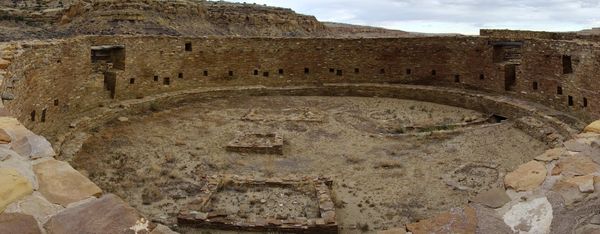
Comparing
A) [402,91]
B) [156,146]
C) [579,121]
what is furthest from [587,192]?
[402,91]

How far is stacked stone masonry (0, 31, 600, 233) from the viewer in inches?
121

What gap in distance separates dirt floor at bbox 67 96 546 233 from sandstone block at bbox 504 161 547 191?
3.93 metres

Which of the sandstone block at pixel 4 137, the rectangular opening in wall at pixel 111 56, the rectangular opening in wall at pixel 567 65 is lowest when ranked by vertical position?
the sandstone block at pixel 4 137

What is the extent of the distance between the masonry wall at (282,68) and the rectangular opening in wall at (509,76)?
0.12m

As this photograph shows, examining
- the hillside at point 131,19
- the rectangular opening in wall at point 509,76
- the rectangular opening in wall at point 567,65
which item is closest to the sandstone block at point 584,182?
the rectangular opening in wall at point 567,65

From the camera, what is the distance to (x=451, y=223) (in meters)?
3.30

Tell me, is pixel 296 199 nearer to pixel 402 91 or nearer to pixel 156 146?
pixel 156 146

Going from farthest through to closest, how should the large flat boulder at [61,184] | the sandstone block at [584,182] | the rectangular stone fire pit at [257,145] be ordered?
the rectangular stone fire pit at [257,145], the sandstone block at [584,182], the large flat boulder at [61,184]

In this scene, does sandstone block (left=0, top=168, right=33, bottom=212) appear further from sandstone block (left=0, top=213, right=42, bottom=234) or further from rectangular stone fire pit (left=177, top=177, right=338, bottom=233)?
rectangular stone fire pit (left=177, top=177, right=338, bottom=233)

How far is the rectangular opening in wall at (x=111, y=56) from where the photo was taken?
15.3 m

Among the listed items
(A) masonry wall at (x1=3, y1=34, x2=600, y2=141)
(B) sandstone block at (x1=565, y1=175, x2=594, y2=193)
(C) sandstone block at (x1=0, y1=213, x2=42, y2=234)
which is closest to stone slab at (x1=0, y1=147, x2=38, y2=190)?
(C) sandstone block at (x1=0, y1=213, x2=42, y2=234)

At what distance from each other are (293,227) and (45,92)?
7.90 m

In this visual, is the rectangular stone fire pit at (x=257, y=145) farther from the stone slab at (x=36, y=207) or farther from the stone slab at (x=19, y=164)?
the stone slab at (x=36, y=207)

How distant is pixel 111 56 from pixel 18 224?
1422cm
